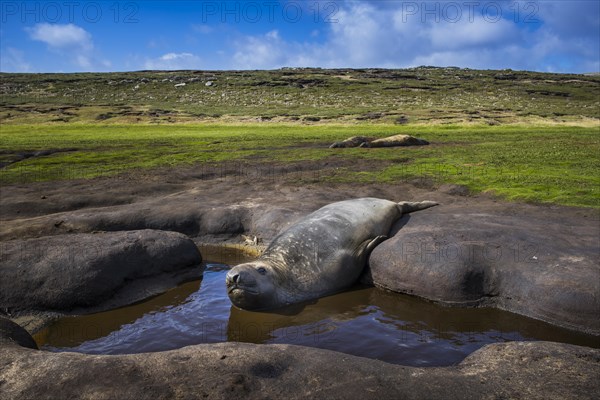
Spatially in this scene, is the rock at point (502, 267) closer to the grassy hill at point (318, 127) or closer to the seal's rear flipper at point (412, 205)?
the seal's rear flipper at point (412, 205)

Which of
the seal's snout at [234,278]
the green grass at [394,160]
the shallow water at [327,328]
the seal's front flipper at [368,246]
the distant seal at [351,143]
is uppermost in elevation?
the distant seal at [351,143]

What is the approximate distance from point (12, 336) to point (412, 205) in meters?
10.1

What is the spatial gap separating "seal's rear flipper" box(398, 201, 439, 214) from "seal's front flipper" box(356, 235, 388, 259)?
2.32 metres

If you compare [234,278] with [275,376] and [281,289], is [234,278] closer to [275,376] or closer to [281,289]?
[281,289]

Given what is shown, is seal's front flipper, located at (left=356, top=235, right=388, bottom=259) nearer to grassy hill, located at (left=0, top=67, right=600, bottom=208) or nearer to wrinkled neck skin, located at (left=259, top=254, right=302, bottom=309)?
wrinkled neck skin, located at (left=259, top=254, right=302, bottom=309)

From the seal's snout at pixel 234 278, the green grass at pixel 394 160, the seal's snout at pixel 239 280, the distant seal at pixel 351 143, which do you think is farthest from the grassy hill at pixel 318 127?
the seal's snout at pixel 234 278

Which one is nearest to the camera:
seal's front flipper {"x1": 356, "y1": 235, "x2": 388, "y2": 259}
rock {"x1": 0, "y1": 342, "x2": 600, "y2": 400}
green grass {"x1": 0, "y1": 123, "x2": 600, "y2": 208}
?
rock {"x1": 0, "y1": 342, "x2": 600, "y2": 400}

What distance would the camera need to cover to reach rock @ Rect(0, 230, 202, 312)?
372 inches

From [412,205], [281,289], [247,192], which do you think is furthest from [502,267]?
[247,192]

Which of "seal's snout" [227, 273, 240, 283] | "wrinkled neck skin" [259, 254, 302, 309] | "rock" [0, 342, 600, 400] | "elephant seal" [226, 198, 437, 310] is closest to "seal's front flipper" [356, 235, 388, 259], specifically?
"elephant seal" [226, 198, 437, 310]

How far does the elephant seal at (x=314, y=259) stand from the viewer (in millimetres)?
9086

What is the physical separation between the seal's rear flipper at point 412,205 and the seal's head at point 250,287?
5.34 meters

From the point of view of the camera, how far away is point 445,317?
888 centimetres

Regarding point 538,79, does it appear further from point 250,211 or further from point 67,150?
point 250,211
